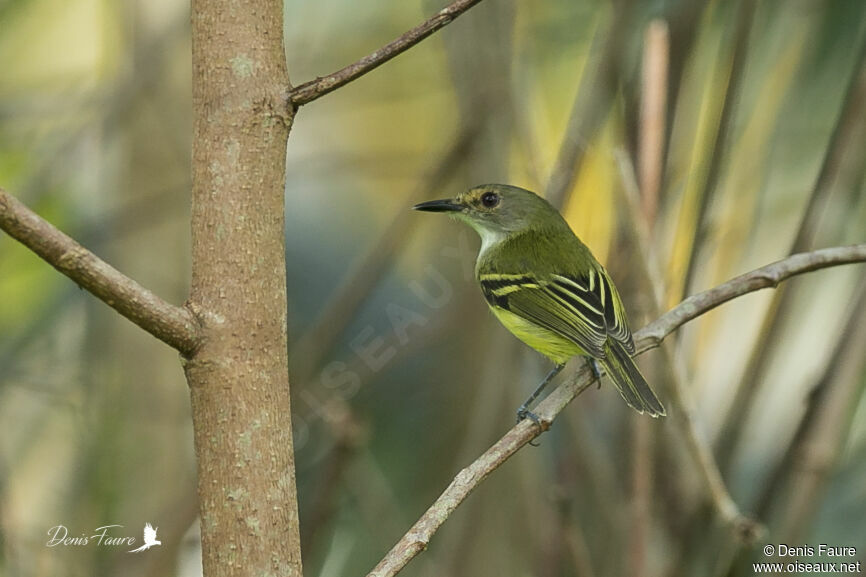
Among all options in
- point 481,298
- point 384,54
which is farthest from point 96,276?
point 481,298

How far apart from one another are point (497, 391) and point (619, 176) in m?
1.12

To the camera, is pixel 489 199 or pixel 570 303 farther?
pixel 489 199

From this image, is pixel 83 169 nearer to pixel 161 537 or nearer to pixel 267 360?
pixel 161 537

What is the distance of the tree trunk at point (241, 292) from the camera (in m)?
1.50

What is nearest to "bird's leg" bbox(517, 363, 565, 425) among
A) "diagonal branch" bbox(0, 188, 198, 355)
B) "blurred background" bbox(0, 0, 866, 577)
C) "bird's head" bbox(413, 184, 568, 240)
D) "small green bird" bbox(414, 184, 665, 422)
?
"small green bird" bbox(414, 184, 665, 422)

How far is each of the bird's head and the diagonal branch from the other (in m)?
2.26

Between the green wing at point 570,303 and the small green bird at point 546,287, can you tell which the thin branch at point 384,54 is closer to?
the small green bird at point 546,287

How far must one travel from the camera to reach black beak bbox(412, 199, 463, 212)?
3.49 metres

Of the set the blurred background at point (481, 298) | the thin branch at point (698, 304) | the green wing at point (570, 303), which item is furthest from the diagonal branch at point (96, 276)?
the green wing at point (570, 303)

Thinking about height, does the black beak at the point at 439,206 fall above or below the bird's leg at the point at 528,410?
above

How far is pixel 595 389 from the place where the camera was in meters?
4.15

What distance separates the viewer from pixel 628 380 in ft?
9.61

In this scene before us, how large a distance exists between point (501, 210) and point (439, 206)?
345mm

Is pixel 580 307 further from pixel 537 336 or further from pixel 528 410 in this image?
pixel 528 410
